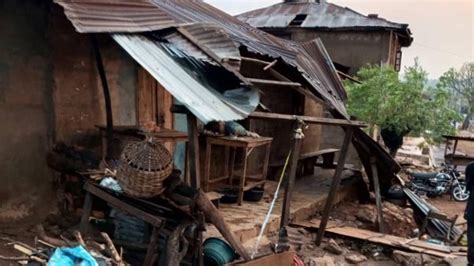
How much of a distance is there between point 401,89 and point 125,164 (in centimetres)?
1240

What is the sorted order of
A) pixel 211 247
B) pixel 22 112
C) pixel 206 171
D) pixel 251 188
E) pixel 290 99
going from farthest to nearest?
pixel 290 99 → pixel 251 188 → pixel 206 171 → pixel 22 112 → pixel 211 247

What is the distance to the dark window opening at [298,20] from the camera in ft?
60.4

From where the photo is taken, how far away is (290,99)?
1145 cm

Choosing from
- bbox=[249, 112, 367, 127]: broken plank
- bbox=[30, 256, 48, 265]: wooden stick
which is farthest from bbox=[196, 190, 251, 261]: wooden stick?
bbox=[30, 256, 48, 265]: wooden stick

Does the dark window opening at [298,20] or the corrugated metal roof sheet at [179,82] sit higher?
the dark window opening at [298,20]

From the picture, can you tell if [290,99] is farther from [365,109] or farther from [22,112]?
[22,112]

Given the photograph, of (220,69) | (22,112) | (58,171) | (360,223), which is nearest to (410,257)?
(360,223)

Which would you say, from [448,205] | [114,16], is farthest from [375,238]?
[448,205]

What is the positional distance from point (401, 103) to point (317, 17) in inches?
211

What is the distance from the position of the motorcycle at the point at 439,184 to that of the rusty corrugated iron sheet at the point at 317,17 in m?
5.43

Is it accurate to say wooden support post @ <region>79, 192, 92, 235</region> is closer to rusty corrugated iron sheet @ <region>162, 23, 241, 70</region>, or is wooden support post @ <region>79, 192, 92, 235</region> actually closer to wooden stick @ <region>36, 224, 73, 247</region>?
wooden stick @ <region>36, 224, 73, 247</region>

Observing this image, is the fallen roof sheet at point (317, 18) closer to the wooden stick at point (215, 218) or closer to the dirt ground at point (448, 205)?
the dirt ground at point (448, 205)

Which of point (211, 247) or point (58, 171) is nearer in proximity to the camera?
point (211, 247)

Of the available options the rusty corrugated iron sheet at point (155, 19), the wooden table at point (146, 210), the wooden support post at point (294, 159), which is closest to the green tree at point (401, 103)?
the rusty corrugated iron sheet at point (155, 19)
